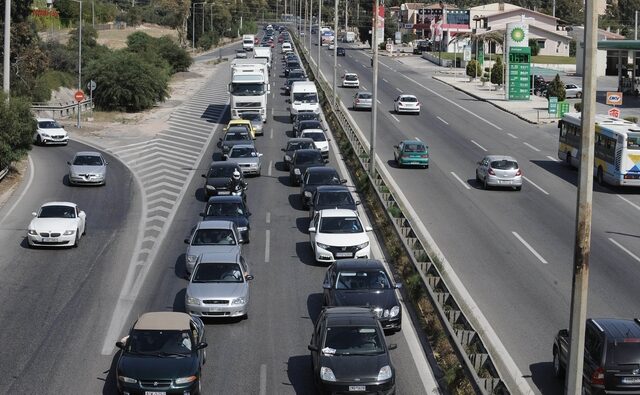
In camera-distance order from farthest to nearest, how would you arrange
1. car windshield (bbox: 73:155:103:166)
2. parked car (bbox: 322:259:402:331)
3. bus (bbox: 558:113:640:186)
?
car windshield (bbox: 73:155:103:166), bus (bbox: 558:113:640:186), parked car (bbox: 322:259:402:331)

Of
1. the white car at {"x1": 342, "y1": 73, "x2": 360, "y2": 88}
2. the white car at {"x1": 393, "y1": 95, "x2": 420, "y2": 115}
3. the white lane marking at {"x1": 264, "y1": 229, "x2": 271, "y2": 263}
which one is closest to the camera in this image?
the white lane marking at {"x1": 264, "y1": 229, "x2": 271, "y2": 263}

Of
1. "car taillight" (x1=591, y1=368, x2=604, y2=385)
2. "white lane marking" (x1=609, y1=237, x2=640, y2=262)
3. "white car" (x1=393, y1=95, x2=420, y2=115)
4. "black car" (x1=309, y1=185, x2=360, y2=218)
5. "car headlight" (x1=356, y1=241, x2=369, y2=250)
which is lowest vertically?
"white lane marking" (x1=609, y1=237, x2=640, y2=262)

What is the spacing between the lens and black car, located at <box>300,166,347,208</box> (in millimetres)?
36344

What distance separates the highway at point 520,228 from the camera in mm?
22922

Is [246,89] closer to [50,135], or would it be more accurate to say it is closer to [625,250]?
[50,135]

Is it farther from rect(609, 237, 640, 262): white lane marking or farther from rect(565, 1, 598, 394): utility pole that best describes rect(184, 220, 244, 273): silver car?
rect(565, 1, 598, 394): utility pole

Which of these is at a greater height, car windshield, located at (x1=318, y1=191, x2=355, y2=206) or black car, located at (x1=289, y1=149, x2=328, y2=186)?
black car, located at (x1=289, y1=149, x2=328, y2=186)

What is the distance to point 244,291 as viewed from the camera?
73.8 feet

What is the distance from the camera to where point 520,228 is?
108ft

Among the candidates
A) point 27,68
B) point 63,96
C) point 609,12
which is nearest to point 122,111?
point 27,68

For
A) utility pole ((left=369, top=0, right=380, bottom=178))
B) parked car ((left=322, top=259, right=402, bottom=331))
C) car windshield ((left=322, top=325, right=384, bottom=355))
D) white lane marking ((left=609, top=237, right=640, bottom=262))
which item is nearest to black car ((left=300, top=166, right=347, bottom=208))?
utility pole ((left=369, top=0, right=380, bottom=178))

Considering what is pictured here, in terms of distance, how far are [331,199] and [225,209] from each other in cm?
372

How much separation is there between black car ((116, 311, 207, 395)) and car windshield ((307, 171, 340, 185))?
17888mm

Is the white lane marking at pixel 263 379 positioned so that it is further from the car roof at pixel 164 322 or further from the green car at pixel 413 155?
the green car at pixel 413 155
